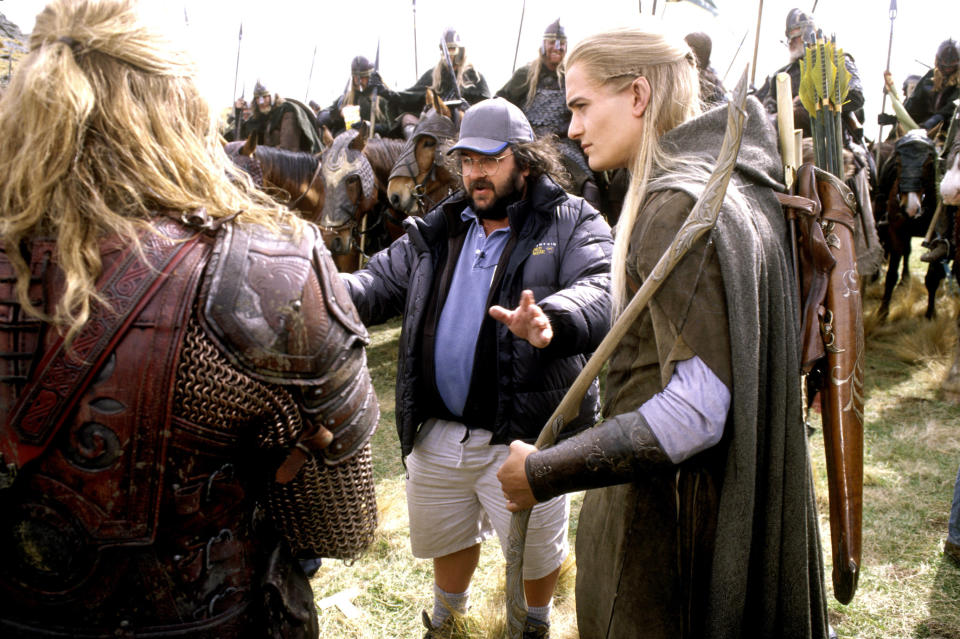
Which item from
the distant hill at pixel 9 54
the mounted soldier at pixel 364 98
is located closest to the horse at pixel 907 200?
the mounted soldier at pixel 364 98

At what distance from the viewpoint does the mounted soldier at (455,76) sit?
7641 millimetres

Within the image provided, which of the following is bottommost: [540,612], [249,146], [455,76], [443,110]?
[540,612]

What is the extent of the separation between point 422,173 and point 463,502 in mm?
4024

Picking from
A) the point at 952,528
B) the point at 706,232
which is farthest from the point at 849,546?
the point at 952,528

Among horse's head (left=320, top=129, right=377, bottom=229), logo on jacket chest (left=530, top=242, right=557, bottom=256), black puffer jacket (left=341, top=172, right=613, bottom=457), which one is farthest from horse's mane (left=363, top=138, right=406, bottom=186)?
logo on jacket chest (left=530, top=242, right=557, bottom=256)

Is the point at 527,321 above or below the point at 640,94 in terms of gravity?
below

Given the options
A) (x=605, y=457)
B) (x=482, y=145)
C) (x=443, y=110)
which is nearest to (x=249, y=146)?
(x=443, y=110)

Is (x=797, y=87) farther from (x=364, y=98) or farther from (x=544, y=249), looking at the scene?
(x=364, y=98)

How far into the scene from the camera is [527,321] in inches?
68.0

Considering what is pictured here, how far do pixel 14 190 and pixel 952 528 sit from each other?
11.8ft

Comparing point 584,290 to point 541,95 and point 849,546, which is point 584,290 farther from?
point 541,95

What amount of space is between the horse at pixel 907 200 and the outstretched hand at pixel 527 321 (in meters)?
6.43

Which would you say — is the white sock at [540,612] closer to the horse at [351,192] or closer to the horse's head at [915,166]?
the horse at [351,192]

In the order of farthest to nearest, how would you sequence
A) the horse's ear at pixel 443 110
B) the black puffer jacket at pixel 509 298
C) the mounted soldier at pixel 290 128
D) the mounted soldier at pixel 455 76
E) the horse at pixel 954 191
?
the mounted soldier at pixel 290 128
the mounted soldier at pixel 455 76
the horse's ear at pixel 443 110
the horse at pixel 954 191
the black puffer jacket at pixel 509 298
